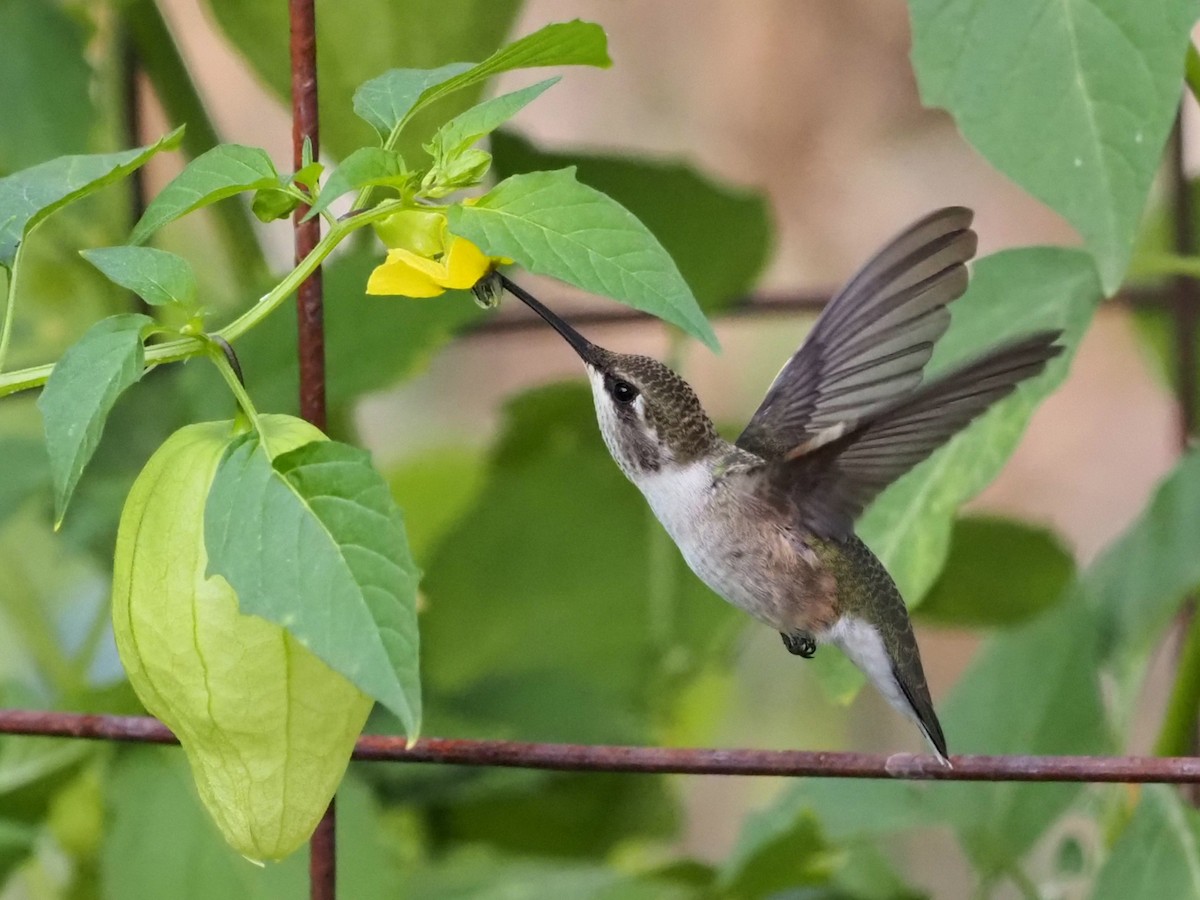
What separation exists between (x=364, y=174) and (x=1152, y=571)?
57cm

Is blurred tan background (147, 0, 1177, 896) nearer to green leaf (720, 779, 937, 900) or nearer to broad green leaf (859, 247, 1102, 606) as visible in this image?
green leaf (720, 779, 937, 900)

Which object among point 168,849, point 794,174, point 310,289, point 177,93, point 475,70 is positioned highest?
point 475,70

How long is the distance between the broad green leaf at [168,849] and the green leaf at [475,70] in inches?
15.2

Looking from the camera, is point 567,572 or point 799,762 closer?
point 799,762

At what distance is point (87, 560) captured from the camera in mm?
909

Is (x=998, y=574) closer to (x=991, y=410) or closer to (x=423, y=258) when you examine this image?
(x=991, y=410)

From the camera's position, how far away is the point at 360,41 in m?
0.74

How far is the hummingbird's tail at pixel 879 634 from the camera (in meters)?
0.62

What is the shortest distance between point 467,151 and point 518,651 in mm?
588

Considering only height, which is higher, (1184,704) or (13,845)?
(1184,704)

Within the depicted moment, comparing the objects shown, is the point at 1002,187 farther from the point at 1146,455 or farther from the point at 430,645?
the point at 430,645

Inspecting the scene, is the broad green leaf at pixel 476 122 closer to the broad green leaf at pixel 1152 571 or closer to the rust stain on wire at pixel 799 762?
the rust stain on wire at pixel 799 762

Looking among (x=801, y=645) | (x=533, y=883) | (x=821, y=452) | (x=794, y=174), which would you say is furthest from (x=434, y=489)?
(x=794, y=174)

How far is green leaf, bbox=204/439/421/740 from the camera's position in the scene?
14.1 inches
